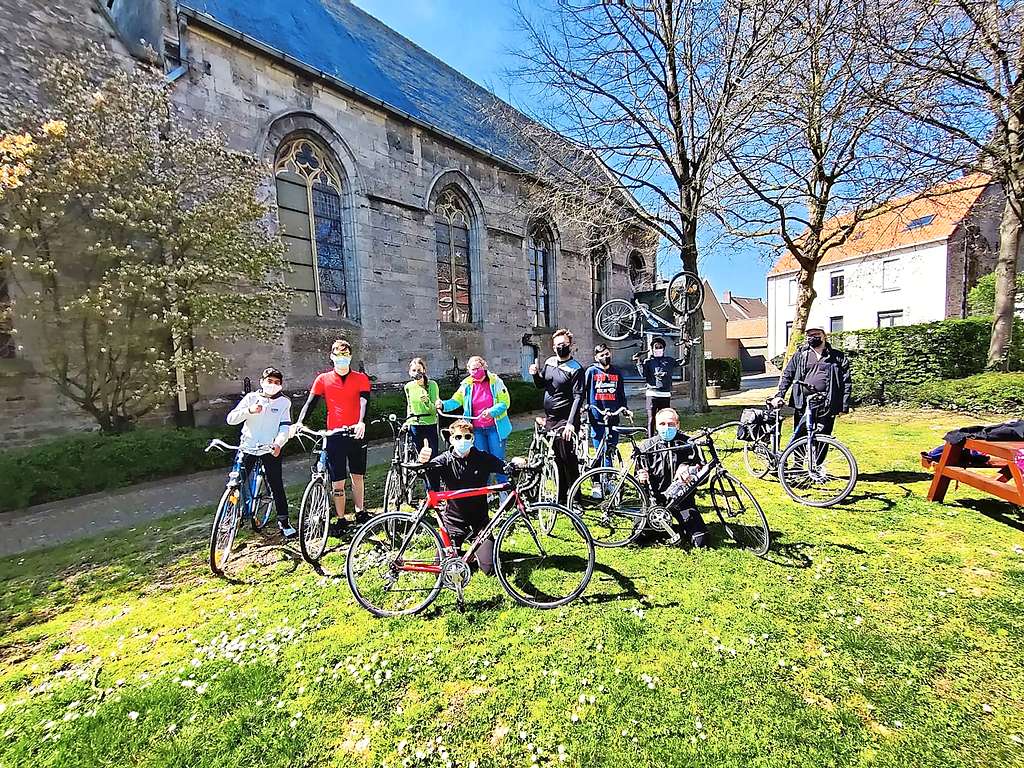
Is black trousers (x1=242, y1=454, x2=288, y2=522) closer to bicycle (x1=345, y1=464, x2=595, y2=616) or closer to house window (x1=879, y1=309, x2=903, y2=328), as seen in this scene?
bicycle (x1=345, y1=464, x2=595, y2=616)

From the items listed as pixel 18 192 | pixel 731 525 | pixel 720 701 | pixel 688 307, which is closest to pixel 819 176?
pixel 688 307

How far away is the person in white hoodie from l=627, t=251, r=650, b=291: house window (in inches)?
932

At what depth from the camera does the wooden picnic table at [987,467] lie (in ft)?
13.7

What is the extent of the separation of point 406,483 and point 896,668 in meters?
4.95

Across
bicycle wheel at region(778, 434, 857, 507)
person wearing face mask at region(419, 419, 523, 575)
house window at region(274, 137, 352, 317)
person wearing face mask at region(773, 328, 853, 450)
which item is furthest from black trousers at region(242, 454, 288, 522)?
house window at region(274, 137, 352, 317)

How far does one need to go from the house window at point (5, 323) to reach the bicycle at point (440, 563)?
8.86 m

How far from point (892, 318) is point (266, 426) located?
125 feet

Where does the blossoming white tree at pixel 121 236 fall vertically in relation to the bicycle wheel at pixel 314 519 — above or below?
above

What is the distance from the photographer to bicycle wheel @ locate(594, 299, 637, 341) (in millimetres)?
11992

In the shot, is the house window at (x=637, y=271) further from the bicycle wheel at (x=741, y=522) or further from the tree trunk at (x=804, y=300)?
the bicycle wheel at (x=741, y=522)

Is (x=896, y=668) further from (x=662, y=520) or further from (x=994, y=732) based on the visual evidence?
(x=662, y=520)

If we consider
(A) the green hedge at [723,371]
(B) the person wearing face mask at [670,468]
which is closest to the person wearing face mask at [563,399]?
(B) the person wearing face mask at [670,468]

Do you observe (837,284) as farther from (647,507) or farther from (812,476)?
(647,507)

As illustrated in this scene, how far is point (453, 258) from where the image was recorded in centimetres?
1611
